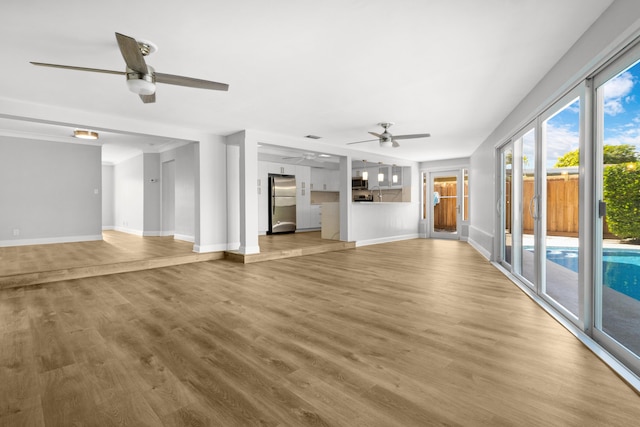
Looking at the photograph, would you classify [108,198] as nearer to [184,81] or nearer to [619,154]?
[184,81]

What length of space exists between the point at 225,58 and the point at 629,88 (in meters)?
3.01

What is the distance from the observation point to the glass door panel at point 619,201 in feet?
6.46

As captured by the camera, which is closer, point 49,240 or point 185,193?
point 49,240

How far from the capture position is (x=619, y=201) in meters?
2.09

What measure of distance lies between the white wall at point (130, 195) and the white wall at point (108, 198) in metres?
0.21

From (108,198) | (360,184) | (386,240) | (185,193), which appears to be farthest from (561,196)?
(108,198)

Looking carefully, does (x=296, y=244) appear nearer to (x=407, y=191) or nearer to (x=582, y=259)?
(x=407, y=191)

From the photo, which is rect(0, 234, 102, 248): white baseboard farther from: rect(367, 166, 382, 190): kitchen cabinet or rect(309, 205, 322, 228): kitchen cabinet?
rect(367, 166, 382, 190): kitchen cabinet

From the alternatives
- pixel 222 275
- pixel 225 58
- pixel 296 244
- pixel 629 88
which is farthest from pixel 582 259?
pixel 296 244

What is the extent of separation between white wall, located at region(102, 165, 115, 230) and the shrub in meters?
12.0

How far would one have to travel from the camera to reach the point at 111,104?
13.5ft

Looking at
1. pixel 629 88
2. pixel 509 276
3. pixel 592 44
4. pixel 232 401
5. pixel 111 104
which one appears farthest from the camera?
pixel 509 276

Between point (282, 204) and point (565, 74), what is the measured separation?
23.8ft

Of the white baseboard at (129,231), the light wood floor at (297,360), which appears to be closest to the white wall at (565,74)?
the light wood floor at (297,360)
